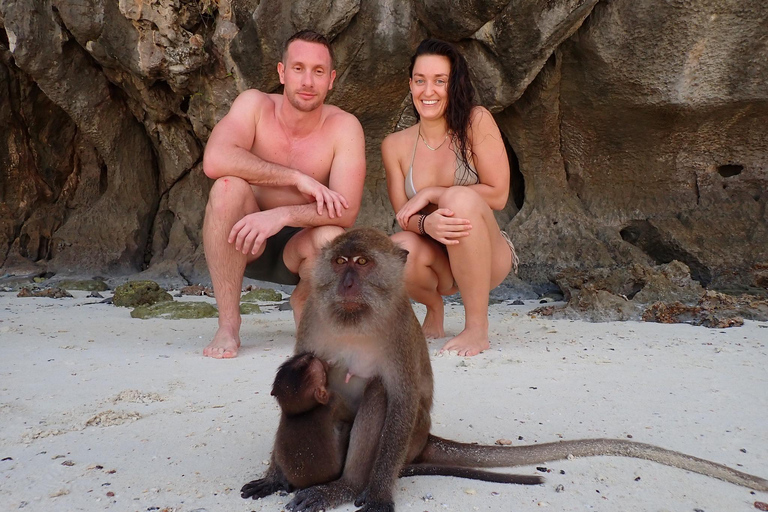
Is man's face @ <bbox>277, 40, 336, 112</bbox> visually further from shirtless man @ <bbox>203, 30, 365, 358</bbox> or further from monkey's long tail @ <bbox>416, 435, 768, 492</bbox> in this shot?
monkey's long tail @ <bbox>416, 435, 768, 492</bbox>

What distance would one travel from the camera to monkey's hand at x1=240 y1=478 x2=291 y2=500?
1846 mm

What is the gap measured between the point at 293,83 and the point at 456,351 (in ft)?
6.08

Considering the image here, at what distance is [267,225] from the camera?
361 cm

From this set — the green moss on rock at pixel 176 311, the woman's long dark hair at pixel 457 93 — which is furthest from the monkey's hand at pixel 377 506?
the green moss on rock at pixel 176 311

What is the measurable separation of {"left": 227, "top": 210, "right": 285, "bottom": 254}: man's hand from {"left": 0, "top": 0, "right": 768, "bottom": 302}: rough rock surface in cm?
361

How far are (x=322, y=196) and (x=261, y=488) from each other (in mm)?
2052

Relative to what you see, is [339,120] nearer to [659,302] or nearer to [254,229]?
[254,229]

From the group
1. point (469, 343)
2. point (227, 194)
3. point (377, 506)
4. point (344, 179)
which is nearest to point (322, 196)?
point (344, 179)

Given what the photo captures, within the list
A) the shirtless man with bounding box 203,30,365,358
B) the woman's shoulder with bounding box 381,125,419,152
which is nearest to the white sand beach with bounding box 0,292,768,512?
the shirtless man with bounding box 203,30,365,358

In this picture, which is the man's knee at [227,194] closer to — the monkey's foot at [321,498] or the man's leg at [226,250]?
the man's leg at [226,250]

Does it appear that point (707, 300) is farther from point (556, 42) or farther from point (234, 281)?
point (234, 281)

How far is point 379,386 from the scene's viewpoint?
1.89m

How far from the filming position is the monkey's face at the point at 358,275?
6.40 ft

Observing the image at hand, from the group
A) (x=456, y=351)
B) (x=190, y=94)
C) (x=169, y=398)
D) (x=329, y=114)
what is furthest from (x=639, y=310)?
(x=190, y=94)
